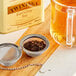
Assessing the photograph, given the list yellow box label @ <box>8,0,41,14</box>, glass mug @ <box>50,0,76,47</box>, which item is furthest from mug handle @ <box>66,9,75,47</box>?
yellow box label @ <box>8,0,41,14</box>

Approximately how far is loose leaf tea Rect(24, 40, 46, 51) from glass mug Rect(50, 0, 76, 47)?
6 centimetres

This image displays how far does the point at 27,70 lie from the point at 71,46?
0.17 meters

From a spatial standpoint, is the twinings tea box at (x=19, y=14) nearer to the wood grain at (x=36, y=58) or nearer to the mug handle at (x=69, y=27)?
the wood grain at (x=36, y=58)

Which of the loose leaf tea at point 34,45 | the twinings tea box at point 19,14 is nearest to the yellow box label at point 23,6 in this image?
the twinings tea box at point 19,14

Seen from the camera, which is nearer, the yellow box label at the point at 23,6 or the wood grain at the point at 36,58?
the wood grain at the point at 36,58

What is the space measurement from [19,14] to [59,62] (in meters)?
0.21

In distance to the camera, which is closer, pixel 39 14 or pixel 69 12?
pixel 69 12

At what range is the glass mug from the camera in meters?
1.00

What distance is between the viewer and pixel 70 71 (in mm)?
989

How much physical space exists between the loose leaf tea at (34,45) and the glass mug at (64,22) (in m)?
0.06

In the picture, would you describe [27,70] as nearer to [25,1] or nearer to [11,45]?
[11,45]

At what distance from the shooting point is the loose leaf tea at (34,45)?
3.35ft

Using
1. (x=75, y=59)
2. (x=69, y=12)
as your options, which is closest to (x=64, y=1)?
(x=69, y=12)

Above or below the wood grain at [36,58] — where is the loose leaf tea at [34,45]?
above
